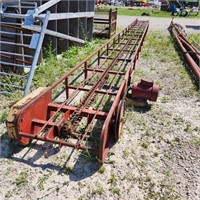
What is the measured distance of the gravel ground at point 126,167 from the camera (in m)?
2.47

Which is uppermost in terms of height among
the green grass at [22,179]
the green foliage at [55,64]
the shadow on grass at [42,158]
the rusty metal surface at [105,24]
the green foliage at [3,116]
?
the rusty metal surface at [105,24]

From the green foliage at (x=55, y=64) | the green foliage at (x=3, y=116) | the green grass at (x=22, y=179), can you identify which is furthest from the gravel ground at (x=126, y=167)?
the green foliage at (x=55, y=64)

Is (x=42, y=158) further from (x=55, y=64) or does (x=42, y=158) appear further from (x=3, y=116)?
(x=55, y=64)

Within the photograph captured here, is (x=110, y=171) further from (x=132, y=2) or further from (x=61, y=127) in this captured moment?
(x=132, y=2)

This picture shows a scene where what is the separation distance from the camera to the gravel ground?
2.47 m

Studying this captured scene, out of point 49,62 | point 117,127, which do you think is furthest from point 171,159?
point 49,62

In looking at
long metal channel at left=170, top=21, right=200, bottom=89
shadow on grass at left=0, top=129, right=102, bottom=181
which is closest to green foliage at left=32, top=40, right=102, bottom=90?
shadow on grass at left=0, top=129, right=102, bottom=181

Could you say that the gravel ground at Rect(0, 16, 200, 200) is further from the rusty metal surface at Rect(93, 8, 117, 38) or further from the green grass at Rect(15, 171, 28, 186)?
the rusty metal surface at Rect(93, 8, 117, 38)

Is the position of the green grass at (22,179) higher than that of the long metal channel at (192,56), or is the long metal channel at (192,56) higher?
the long metal channel at (192,56)

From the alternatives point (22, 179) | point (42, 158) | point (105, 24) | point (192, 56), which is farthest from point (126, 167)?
point (105, 24)

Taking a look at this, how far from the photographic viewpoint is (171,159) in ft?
9.67

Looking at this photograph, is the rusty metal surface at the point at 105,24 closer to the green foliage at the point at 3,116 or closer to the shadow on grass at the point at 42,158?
the green foliage at the point at 3,116

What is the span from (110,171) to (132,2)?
5204 centimetres

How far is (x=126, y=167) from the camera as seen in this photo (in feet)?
9.19
